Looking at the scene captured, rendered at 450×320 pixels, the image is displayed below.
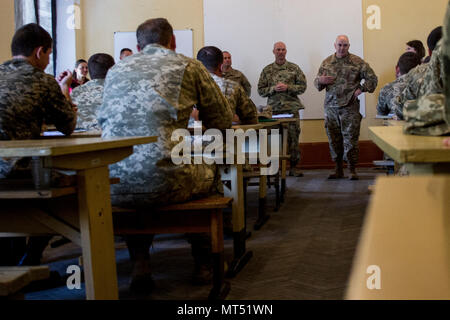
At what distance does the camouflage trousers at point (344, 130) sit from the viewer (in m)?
7.14

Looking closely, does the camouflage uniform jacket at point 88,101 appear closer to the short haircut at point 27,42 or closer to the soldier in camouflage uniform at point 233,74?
the short haircut at point 27,42

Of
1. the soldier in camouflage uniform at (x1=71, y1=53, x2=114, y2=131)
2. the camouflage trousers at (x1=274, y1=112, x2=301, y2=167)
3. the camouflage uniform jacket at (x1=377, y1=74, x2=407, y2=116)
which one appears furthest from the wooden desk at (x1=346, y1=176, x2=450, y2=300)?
the camouflage trousers at (x1=274, y1=112, x2=301, y2=167)

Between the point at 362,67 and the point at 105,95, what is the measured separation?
5.11 metres

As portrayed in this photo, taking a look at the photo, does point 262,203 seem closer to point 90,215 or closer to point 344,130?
point 90,215

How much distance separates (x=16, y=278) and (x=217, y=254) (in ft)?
4.71

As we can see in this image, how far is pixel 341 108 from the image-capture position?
7.22 meters

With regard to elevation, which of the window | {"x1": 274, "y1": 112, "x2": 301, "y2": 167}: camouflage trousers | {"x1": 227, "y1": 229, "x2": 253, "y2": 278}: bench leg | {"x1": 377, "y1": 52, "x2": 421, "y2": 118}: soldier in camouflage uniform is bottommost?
{"x1": 227, "y1": 229, "x2": 253, "y2": 278}: bench leg

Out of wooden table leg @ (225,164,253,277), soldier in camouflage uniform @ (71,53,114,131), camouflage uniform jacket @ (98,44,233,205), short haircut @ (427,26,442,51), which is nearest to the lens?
camouflage uniform jacket @ (98,44,233,205)

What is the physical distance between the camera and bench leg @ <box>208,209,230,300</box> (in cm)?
263

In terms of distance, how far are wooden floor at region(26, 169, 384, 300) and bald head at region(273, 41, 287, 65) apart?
9.49ft

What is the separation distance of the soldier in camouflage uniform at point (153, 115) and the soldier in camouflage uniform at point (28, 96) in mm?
308

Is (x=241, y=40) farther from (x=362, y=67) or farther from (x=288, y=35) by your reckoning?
(x=362, y=67)

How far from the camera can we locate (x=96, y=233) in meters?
2.06

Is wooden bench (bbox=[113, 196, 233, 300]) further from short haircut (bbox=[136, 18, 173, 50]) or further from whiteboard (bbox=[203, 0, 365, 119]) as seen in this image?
whiteboard (bbox=[203, 0, 365, 119])
